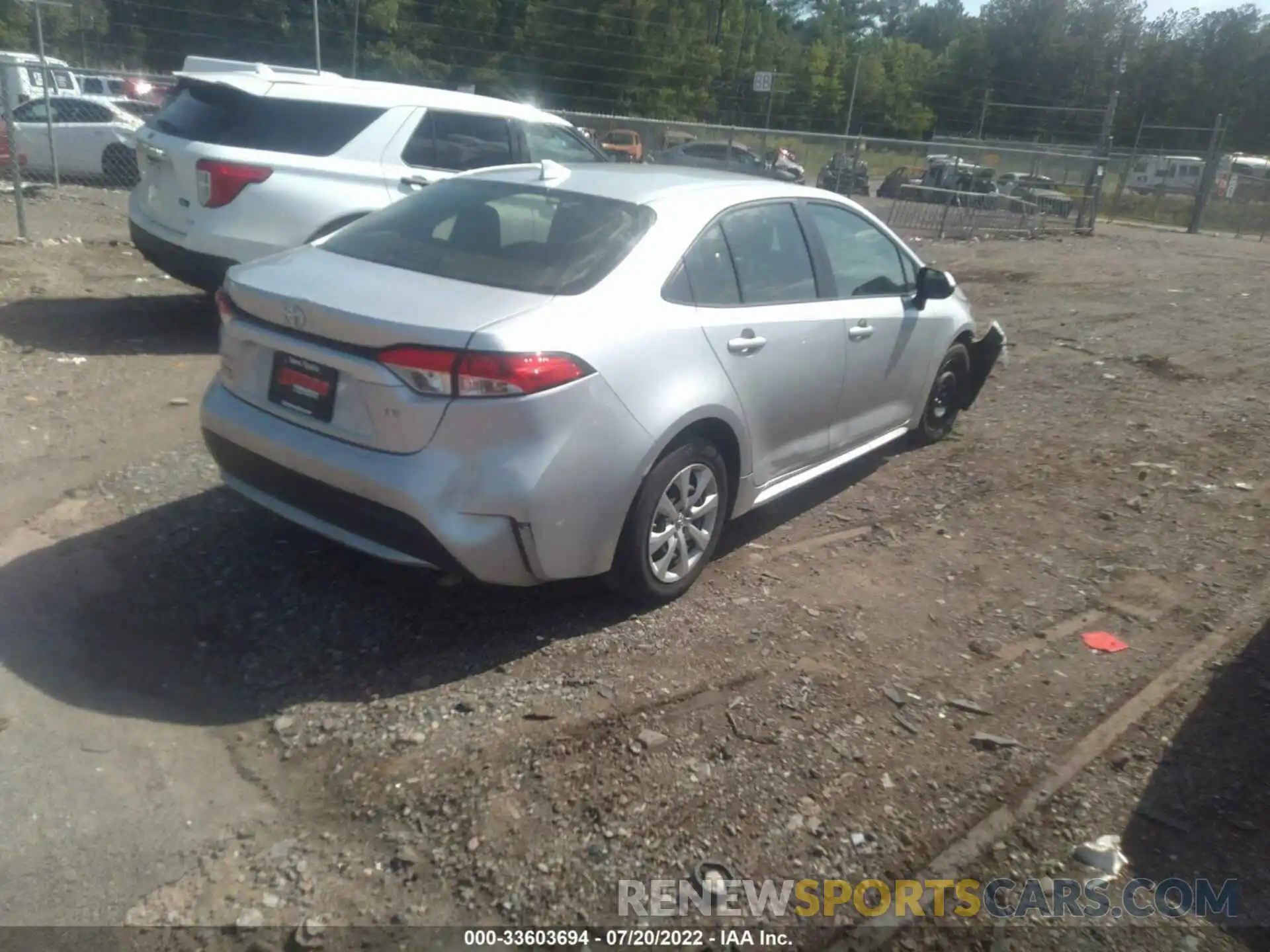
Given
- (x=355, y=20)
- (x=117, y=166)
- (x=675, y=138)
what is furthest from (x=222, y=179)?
(x=355, y=20)

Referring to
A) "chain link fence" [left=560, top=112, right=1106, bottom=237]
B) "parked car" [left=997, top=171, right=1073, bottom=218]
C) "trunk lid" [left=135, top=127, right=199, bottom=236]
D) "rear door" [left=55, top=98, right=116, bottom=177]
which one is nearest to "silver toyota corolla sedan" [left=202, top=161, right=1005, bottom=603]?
"trunk lid" [left=135, top=127, right=199, bottom=236]

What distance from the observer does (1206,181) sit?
2611 centimetres

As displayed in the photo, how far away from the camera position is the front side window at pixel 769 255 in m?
4.59

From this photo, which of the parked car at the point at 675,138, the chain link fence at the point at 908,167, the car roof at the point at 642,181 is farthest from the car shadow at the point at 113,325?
the parked car at the point at 675,138

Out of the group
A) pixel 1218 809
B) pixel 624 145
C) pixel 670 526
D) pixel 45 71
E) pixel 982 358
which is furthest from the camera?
pixel 624 145

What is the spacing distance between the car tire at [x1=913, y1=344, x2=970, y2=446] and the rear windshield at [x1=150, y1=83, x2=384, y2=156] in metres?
4.43

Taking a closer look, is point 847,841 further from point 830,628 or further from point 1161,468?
point 1161,468

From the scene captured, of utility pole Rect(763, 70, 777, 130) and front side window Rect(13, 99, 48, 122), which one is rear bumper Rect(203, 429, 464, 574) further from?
utility pole Rect(763, 70, 777, 130)

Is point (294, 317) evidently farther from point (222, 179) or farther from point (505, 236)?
point (222, 179)

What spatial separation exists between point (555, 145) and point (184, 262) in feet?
10.4

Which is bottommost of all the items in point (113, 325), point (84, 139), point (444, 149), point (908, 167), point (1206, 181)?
point (113, 325)

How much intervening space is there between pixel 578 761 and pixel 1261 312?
11.8 meters

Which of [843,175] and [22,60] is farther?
[843,175]

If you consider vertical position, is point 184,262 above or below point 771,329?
below
